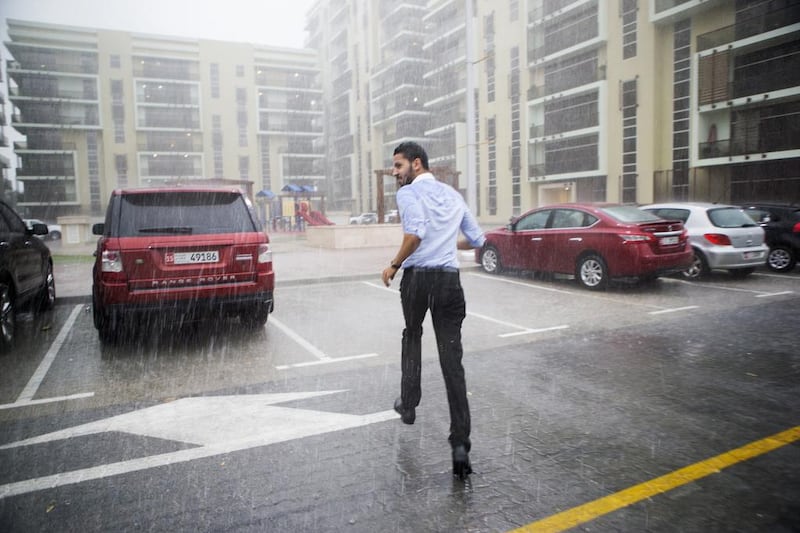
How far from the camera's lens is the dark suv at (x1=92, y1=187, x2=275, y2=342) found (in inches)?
218

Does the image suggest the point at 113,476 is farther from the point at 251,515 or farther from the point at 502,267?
the point at 502,267

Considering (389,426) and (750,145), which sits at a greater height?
(750,145)

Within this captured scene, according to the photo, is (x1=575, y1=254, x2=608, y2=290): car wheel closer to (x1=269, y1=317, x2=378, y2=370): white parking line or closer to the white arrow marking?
(x1=269, y1=317, x2=378, y2=370): white parking line

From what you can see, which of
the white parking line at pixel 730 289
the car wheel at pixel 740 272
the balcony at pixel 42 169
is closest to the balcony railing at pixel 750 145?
the car wheel at pixel 740 272

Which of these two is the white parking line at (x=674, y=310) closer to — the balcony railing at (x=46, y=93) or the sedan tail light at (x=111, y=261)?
the sedan tail light at (x=111, y=261)

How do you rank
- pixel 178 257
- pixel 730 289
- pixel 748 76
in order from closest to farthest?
pixel 178 257
pixel 730 289
pixel 748 76

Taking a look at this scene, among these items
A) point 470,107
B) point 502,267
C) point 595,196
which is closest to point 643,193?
point 595,196

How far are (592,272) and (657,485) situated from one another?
23.5 ft

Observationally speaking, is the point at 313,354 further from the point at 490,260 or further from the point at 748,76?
the point at 748,76

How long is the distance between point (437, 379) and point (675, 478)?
7.08ft

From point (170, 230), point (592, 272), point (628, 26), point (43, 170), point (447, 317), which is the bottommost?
point (592, 272)

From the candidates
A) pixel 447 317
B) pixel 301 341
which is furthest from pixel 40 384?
pixel 447 317

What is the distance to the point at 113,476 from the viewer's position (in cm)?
303

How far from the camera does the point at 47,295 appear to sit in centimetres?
859
